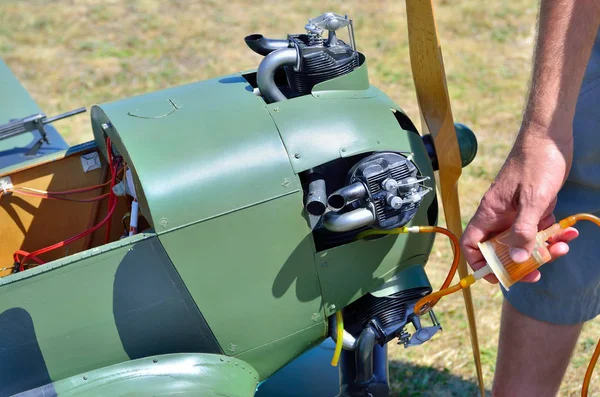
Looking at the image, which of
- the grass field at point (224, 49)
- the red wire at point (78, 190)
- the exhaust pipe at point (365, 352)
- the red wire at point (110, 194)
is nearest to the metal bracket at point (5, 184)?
the red wire at point (78, 190)

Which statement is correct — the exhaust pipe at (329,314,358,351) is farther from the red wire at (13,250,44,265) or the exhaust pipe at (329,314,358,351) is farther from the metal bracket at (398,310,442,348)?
the red wire at (13,250,44,265)

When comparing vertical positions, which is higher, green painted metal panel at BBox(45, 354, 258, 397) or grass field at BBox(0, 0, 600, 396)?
green painted metal panel at BBox(45, 354, 258, 397)

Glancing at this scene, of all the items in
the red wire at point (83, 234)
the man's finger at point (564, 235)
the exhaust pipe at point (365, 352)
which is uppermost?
the man's finger at point (564, 235)

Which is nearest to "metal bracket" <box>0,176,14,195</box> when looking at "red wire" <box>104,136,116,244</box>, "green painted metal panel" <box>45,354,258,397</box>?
"red wire" <box>104,136,116,244</box>

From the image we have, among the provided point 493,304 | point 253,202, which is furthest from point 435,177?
point 493,304

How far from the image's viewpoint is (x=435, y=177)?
7.62 feet

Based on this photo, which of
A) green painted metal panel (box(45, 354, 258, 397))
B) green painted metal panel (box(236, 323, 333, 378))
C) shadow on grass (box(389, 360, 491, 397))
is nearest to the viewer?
green painted metal panel (box(45, 354, 258, 397))

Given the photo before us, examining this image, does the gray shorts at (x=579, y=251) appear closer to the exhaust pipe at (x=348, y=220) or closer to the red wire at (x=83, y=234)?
the exhaust pipe at (x=348, y=220)

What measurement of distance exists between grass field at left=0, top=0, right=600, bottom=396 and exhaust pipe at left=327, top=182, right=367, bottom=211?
7.68ft

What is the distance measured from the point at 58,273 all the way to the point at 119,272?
16cm

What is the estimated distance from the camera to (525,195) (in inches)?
64.9

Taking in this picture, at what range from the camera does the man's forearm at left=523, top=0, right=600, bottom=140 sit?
1.70 meters

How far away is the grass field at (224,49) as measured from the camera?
17.8 feet

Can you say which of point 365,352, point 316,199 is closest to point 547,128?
point 316,199
